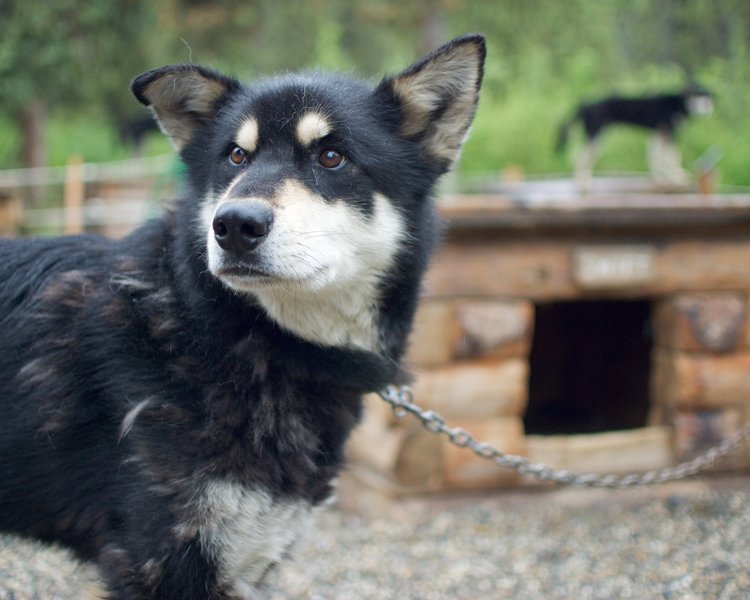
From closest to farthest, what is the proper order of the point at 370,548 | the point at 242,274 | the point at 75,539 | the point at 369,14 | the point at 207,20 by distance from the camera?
the point at 242,274, the point at 75,539, the point at 370,548, the point at 369,14, the point at 207,20

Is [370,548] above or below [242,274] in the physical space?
below

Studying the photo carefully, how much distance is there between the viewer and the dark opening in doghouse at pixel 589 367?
19.5ft

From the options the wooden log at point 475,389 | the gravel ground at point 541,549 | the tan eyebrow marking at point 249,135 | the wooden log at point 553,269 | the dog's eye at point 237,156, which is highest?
the tan eyebrow marking at point 249,135

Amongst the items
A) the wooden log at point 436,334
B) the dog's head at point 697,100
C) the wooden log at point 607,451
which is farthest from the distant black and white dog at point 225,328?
the dog's head at point 697,100

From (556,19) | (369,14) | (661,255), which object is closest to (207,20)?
(369,14)

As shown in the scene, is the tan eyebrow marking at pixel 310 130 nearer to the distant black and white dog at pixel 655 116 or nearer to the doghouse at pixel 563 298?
the doghouse at pixel 563 298

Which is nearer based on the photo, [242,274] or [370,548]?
[242,274]

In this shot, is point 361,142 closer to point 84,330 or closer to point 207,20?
point 84,330

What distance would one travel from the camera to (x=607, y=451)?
15.8 feet

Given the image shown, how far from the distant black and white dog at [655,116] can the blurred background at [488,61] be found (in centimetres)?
69

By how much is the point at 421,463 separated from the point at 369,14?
A: 10.7 m

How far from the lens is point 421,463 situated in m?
4.50

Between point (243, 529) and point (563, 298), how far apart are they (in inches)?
120

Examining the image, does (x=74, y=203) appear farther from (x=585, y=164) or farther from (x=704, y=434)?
(x=704, y=434)
